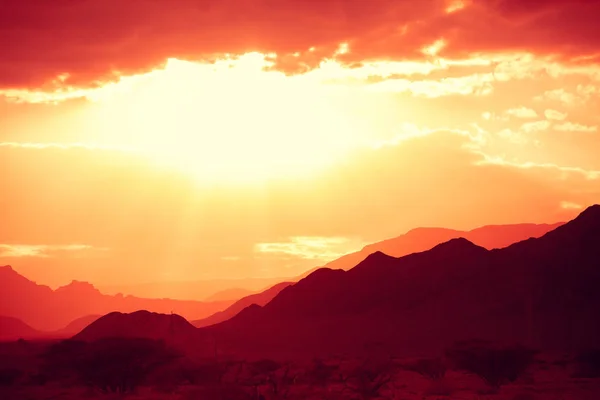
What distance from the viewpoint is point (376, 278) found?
17000 cm

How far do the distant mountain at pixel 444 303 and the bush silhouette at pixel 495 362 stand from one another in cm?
5243

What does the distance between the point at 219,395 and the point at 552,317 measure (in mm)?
96824

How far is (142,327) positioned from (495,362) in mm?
85063

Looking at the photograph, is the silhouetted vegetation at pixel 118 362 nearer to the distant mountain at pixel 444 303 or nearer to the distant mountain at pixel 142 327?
the distant mountain at pixel 444 303

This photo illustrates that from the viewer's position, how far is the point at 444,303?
14775 cm

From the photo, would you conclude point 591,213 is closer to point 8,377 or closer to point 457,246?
point 457,246

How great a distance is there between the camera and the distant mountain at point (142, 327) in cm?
13700

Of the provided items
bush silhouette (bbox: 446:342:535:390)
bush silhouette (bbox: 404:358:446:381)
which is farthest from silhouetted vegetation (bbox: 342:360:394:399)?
bush silhouette (bbox: 404:358:446:381)

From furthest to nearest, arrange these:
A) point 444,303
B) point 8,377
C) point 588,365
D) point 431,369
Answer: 1. point 444,303
2. point 8,377
3. point 588,365
4. point 431,369

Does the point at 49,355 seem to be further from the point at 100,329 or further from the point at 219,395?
the point at 100,329

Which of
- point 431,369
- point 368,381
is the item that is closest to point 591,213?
point 431,369

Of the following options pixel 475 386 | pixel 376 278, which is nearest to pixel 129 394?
pixel 475 386

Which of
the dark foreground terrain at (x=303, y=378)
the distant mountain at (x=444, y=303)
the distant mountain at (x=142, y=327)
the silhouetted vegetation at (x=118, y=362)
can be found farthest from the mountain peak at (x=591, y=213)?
the silhouetted vegetation at (x=118, y=362)

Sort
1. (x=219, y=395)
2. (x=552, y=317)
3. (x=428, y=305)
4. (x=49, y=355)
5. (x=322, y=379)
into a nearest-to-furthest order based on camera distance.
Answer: (x=219, y=395)
(x=322, y=379)
(x=49, y=355)
(x=552, y=317)
(x=428, y=305)
